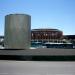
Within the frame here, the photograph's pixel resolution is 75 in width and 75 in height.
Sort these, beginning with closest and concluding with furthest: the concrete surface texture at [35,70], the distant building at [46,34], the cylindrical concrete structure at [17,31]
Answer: the concrete surface texture at [35,70] → the cylindrical concrete structure at [17,31] → the distant building at [46,34]

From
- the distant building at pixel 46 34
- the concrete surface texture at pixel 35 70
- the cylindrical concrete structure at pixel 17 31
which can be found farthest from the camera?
the distant building at pixel 46 34

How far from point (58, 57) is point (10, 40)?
21.8 m

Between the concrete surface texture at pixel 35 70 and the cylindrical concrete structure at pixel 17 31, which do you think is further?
the cylindrical concrete structure at pixel 17 31

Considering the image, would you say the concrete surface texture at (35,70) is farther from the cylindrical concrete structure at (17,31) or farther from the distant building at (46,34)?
the distant building at (46,34)

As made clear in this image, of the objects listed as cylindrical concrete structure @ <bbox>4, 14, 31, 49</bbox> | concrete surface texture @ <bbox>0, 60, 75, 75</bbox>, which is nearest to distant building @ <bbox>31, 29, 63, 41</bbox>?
cylindrical concrete structure @ <bbox>4, 14, 31, 49</bbox>

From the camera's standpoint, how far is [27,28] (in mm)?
43906

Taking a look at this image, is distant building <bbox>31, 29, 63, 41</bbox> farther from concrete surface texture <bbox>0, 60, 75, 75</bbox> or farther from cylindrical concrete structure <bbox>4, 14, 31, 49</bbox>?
concrete surface texture <bbox>0, 60, 75, 75</bbox>

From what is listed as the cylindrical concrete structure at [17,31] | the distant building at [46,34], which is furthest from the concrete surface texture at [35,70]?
the distant building at [46,34]

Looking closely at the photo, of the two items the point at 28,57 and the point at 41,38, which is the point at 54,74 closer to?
the point at 28,57

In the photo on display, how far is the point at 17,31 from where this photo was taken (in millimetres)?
42938

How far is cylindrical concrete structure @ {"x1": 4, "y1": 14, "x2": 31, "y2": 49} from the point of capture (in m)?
42.2

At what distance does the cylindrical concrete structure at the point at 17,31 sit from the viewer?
42188 mm

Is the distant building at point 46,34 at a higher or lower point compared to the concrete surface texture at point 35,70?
higher

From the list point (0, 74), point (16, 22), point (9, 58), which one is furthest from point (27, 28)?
point (0, 74)
